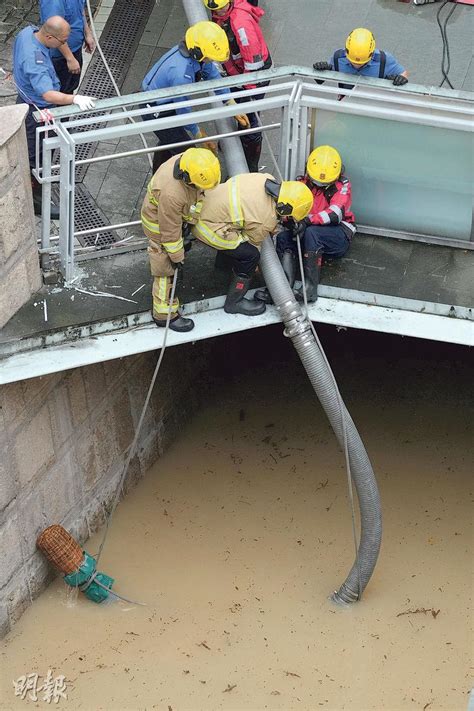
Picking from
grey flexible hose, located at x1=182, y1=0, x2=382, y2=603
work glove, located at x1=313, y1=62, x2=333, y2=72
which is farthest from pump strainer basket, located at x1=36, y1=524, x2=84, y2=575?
work glove, located at x1=313, y1=62, x2=333, y2=72

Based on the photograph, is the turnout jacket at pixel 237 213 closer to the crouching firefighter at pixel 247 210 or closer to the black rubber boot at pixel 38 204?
the crouching firefighter at pixel 247 210

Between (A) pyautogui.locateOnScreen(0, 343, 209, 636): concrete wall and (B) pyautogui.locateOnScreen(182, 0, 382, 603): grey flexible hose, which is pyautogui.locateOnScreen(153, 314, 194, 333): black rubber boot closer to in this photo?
(B) pyautogui.locateOnScreen(182, 0, 382, 603): grey flexible hose

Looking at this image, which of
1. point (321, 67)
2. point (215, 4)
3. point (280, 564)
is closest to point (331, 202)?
point (321, 67)

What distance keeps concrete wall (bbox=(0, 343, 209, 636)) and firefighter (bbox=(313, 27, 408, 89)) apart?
346cm

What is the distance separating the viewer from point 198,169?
802cm

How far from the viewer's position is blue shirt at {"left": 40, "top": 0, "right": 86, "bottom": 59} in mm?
9688

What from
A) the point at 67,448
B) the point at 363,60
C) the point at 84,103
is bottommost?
the point at 67,448

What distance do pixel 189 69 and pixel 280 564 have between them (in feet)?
15.6

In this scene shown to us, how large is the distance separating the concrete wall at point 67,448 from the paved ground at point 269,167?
0.96m

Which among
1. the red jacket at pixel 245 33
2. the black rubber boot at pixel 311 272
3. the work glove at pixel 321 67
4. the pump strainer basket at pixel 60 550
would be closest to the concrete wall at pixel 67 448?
the pump strainer basket at pixel 60 550

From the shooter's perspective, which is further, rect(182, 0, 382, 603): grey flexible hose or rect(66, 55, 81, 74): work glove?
rect(66, 55, 81, 74): work glove

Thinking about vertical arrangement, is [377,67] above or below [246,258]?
above

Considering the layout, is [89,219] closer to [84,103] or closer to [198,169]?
[84,103]

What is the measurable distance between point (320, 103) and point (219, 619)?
476 centimetres
